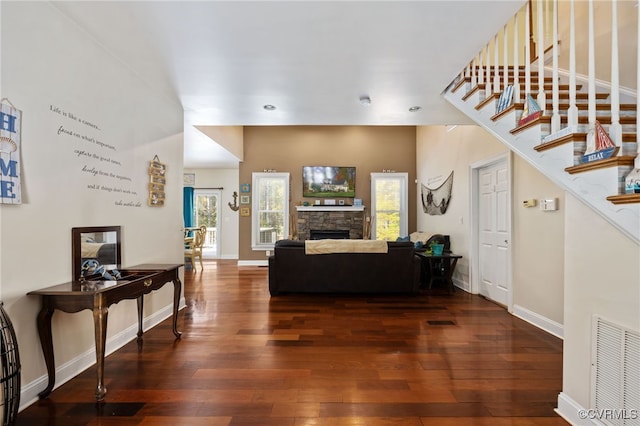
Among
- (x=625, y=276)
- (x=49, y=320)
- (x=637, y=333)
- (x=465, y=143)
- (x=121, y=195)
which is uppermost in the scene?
(x=465, y=143)

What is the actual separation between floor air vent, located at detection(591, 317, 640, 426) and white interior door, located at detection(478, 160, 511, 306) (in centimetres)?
250

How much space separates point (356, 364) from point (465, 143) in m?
4.15

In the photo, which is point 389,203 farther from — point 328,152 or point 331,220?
point 328,152

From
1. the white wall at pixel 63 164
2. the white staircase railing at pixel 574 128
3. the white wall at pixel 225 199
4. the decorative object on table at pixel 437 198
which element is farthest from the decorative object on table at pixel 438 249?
the white wall at pixel 225 199

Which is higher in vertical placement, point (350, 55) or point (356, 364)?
point (350, 55)

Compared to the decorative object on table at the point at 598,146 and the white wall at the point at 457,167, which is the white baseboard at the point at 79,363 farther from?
the white wall at the point at 457,167

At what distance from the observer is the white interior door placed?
4262 mm

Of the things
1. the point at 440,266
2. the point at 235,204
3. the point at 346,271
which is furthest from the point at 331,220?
the point at 346,271

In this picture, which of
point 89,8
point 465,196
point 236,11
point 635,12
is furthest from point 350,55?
point 465,196

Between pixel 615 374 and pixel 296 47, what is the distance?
303cm

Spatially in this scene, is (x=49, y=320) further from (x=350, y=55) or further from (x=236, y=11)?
(x=350, y=55)

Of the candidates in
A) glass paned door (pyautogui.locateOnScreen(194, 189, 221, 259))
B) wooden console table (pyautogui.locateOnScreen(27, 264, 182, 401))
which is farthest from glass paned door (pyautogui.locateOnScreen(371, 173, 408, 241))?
wooden console table (pyautogui.locateOnScreen(27, 264, 182, 401))

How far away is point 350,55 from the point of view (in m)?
2.87

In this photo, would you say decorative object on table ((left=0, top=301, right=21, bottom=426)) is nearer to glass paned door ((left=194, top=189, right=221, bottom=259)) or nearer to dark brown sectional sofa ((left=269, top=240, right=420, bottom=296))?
dark brown sectional sofa ((left=269, top=240, right=420, bottom=296))
